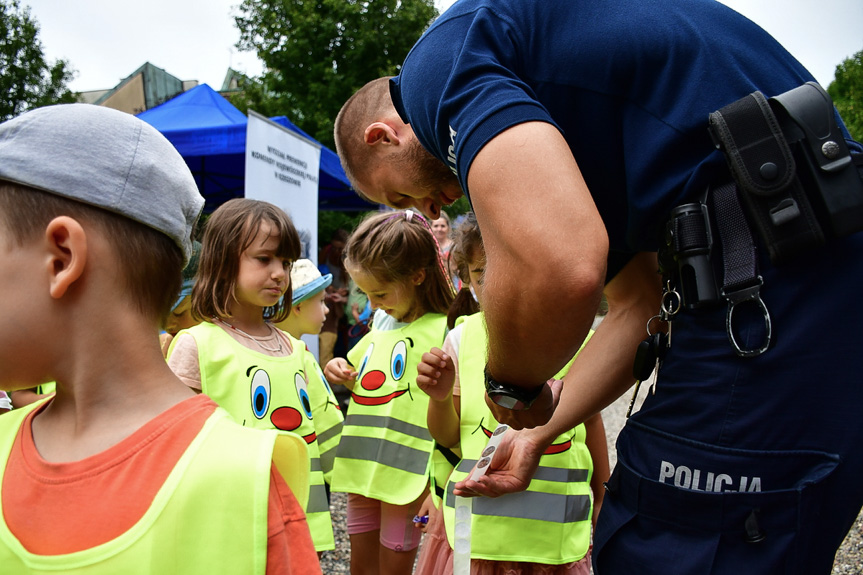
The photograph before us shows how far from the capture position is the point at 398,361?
10.3 feet

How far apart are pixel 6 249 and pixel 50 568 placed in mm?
467

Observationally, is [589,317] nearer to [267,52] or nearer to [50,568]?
[50,568]

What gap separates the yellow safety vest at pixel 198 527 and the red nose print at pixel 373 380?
213 cm

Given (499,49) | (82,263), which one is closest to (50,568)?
(82,263)

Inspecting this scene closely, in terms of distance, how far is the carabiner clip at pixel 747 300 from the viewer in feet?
3.66

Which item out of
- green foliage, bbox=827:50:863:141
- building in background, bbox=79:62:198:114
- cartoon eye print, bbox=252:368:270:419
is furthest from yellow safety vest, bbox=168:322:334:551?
building in background, bbox=79:62:198:114

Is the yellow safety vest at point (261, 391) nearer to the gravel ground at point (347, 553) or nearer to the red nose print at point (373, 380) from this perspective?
the red nose print at point (373, 380)

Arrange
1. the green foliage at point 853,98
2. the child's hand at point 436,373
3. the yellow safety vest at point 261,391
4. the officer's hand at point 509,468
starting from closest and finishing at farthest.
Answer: the officer's hand at point 509,468
the child's hand at point 436,373
the yellow safety vest at point 261,391
the green foliage at point 853,98

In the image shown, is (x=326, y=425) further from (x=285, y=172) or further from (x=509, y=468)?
(x=285, y=172)

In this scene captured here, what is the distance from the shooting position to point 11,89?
56.4 ft

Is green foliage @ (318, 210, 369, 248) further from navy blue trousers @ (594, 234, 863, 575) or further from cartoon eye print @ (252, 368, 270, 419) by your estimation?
navy blue trousers @ (594, 234, 863, 575)

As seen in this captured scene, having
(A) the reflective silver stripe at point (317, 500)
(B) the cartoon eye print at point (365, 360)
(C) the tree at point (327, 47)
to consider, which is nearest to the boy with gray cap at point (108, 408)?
(A) the reflective silver stripe at point (317, 500)

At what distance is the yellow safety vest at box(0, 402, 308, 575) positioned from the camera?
94 centimetres

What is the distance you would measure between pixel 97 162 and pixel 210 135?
6.88m
